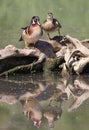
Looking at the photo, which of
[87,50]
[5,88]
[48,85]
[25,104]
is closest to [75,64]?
[87,50]

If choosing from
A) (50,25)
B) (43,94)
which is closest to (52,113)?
(43,94)

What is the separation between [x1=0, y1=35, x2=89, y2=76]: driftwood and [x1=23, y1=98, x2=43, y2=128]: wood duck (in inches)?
74.9

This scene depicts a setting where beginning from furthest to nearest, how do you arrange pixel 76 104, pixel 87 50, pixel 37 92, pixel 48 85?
pixel 87 50 → pixel 48 85 → pixel 37 92 → pixel 76 104

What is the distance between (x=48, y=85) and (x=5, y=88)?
0.90 meters

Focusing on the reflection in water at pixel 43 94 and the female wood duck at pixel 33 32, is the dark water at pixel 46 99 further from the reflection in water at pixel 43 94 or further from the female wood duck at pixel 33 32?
the female wood duck at pixel 33 32

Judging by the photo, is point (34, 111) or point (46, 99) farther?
point (46, 99)

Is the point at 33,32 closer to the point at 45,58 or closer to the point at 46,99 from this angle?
the point at 45,58

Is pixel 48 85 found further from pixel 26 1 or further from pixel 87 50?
pixel 26 1

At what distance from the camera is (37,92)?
9.81 m

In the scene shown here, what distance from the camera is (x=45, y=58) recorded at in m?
11.5

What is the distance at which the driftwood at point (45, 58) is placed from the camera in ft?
36.1

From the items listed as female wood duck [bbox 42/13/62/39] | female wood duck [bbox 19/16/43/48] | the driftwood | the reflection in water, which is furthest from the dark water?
female wood duck [bbox 42/13/62/39]

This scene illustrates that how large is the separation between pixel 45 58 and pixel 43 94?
6.30 feet

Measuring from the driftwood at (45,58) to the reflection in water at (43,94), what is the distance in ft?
0.90
